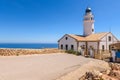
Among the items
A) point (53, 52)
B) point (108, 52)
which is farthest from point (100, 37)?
point (53, 52)

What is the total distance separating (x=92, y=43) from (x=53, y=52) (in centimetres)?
710

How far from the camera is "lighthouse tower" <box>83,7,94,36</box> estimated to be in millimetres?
35531

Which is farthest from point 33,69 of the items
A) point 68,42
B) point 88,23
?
point 88,23

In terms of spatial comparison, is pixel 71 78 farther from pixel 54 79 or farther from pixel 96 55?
pixel 96 55

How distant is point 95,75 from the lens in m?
11.6

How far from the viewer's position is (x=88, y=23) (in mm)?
35844

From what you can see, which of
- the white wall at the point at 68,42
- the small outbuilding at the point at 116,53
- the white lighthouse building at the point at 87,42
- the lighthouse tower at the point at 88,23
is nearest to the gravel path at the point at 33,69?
the small outbuilding at the point at 116,53

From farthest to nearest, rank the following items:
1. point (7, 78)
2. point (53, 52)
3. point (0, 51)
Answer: point (53, 52), point (0, 51), point (7, 78)

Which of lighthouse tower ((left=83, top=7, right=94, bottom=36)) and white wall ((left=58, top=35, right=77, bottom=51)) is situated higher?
lighthouse tower ((left=83, top=7, right=94, bottom=36))

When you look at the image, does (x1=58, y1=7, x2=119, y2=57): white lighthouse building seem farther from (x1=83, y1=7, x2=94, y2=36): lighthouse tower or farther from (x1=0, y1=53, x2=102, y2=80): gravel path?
(x1=0, y1=53, x2=102, y2=80): gravel path

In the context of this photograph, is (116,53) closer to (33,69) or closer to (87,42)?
(87,42)

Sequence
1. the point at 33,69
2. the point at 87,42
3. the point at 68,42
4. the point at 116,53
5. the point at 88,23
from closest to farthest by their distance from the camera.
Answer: the point at 33,69 < the point at 116,53 < the point at 87,42 < the point at 68,42 < the point at 88,23

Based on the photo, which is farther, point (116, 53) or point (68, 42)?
point (68, 42)

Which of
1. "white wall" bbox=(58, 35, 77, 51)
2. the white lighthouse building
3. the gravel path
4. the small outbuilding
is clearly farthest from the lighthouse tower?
the gravel path
